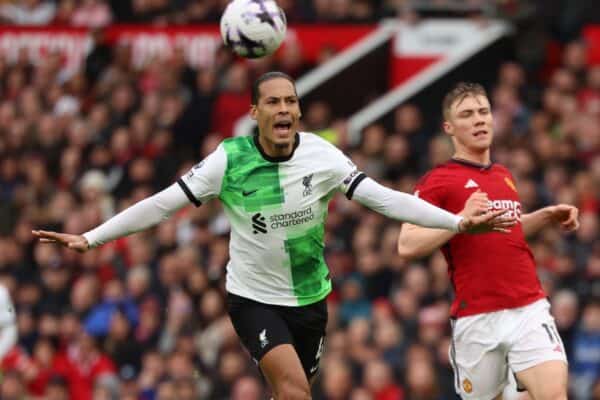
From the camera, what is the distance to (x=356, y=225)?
669 inches

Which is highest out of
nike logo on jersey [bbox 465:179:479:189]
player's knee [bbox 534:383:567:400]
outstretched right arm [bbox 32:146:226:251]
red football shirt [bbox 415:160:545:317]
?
outstretched right arm [bbox 32:146:226:251]

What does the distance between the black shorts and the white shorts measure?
887 mm

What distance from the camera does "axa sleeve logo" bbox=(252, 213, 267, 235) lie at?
997 centimetres

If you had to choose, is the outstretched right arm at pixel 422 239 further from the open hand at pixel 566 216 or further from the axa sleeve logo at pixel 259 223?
the axa sleeve logo at pixel 259 223

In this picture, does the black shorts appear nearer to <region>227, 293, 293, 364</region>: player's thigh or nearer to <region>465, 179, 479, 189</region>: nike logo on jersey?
<region>227, 293, 293, 364</region>: player's thigh

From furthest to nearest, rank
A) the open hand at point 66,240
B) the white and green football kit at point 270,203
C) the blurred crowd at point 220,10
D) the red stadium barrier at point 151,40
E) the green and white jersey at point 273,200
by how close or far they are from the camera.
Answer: the red stadium barrier at point 151,40, the blurred crowd at point 220,10, the green and white jersey at point 273,200, the white and green football kit at point 270,203, the open hand at point 66,240

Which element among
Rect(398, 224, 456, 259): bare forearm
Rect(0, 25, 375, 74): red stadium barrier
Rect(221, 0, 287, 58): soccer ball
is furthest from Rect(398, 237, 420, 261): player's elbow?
Rect(0, 25, 375, 74): red stadium barrier

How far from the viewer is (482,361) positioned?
1012 centimetres

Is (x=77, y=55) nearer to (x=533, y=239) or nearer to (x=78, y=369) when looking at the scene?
(x=78, y=369)

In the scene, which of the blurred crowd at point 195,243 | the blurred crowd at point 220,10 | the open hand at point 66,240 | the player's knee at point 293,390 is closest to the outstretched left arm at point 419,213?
the player's knee at point 293,390

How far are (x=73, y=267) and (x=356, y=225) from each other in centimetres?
361

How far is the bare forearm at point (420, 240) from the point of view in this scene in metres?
9.95

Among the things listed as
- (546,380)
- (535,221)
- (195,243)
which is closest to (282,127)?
(535,221)

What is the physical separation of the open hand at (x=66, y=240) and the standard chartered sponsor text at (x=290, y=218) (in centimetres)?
113
